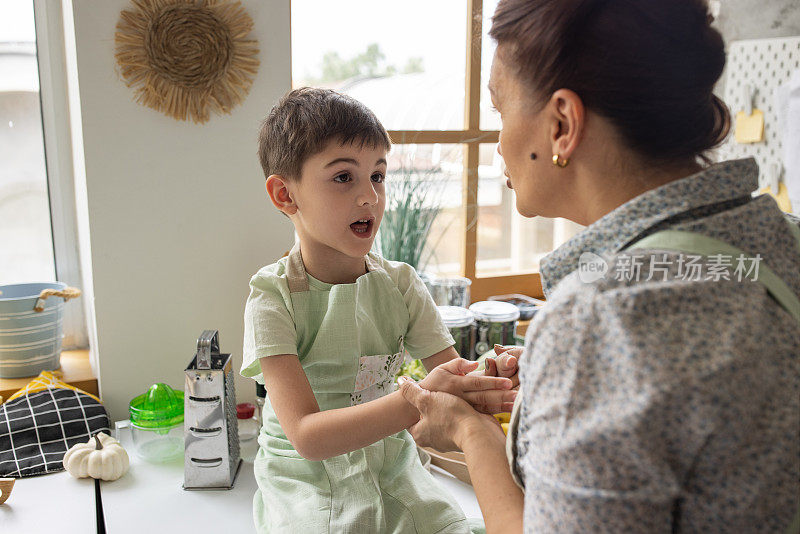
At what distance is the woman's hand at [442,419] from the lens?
980 mm

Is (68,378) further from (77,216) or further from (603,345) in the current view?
(603,345)

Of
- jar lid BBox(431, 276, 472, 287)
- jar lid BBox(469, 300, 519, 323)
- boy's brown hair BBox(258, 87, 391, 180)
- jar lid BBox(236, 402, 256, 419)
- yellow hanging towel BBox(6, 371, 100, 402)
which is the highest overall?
boy's brown hair BBox(258, 87, 391, 180)

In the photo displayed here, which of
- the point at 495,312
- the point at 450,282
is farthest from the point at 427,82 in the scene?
the point at 495,312

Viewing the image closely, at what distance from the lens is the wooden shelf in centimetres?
167

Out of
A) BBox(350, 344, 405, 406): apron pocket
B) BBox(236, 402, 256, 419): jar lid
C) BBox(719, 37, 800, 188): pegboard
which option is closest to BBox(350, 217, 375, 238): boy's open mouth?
BBox(350, 344, 405, 406): apron pocket

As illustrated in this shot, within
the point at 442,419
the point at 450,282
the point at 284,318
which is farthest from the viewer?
the point at 450,282

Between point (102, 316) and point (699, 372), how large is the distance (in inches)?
56.5

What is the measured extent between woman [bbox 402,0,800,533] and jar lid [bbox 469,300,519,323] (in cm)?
112

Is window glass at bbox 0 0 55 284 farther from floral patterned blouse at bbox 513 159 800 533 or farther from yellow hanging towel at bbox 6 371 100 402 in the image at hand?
floral patterned blouse at bbox 513 159 800 533

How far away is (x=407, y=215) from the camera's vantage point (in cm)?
203

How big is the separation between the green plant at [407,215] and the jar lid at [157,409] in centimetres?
75

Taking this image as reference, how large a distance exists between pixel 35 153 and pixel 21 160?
0.04m

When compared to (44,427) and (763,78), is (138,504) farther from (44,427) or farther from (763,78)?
(763,78)

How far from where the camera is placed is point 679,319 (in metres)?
0.63
